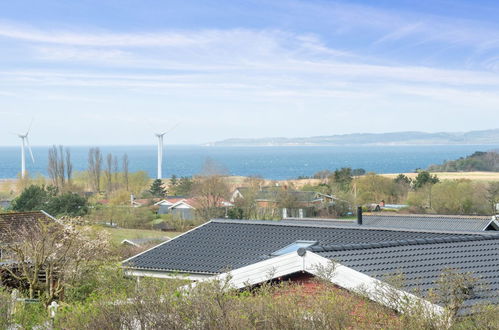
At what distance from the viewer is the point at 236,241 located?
14.6m

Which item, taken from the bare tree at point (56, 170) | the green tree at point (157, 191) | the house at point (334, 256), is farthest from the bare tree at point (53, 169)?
the house at point (334, 256)

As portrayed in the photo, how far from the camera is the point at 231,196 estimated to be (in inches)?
1861

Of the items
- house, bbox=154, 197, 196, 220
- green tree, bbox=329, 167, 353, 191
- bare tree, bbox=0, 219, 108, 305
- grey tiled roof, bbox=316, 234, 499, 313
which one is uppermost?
grey tiled roof, bbox=316, 234, 499, 313

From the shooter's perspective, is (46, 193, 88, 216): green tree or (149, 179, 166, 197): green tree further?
(149, 179, 166, 197): green tree

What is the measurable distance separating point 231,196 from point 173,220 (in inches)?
222

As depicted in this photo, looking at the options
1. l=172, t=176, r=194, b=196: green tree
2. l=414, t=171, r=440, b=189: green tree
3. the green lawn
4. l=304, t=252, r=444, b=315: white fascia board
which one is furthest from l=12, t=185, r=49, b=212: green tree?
l=304, t=252, r=444, b=315: white fascia board

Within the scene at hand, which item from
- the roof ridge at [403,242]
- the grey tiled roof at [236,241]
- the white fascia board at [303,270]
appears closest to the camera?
the white fascia board at [303,270]

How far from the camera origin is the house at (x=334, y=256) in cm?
820

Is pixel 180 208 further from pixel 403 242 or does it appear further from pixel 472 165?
pixel 472 165

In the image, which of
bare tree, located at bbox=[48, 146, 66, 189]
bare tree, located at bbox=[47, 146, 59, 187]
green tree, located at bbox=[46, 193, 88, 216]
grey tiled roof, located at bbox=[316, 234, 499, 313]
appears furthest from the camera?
bare tree, located at bbox=[47, 146, 59, 187]

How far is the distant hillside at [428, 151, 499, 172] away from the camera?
3667 inches

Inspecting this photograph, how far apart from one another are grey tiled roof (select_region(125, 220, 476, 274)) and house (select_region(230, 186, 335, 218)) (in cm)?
2766

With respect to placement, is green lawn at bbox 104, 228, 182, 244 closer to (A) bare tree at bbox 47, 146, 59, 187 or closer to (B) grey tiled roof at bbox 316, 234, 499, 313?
(A) bare tree at bbox 47, 146, 59, 187

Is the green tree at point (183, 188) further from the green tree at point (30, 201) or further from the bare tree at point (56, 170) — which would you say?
the green tree at point (30, 201)
